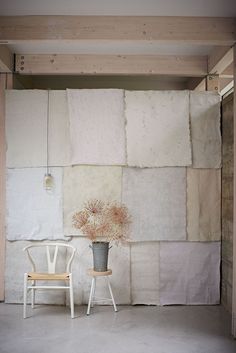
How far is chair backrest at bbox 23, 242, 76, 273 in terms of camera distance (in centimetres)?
484

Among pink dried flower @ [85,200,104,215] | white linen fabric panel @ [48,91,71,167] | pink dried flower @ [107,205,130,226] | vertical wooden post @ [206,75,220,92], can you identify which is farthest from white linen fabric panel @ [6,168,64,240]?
vertical wooden post @ [206,75,220,92]

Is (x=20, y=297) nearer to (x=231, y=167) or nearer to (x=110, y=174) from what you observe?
(x=110, y=174)

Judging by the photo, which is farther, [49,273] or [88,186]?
[88,186]

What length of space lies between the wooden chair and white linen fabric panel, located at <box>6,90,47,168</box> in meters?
0.97

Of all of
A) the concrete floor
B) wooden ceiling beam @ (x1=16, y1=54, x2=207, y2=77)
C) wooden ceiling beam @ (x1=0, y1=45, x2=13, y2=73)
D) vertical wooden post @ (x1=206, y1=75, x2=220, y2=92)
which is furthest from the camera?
vertical wooden post @ (x1=206, y1=75, x2=220, y2=92)

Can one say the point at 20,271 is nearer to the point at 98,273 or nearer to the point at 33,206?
the point at 33,206

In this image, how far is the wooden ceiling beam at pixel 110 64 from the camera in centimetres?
523

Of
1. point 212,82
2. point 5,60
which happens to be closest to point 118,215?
point 212,82

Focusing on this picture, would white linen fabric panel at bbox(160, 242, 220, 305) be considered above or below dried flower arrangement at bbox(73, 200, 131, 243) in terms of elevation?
below

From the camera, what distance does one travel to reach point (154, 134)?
512 centimetres

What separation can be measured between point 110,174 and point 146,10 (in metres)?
1.90

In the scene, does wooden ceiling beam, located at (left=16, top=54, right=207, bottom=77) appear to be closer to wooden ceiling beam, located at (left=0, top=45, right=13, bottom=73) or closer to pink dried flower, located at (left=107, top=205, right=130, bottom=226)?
wooden ceiling beam, located at (left=0, top=45, right=13, bottom=73)

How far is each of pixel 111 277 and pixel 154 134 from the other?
5.70 ft

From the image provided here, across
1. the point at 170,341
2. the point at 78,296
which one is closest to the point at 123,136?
the point at 78,296
